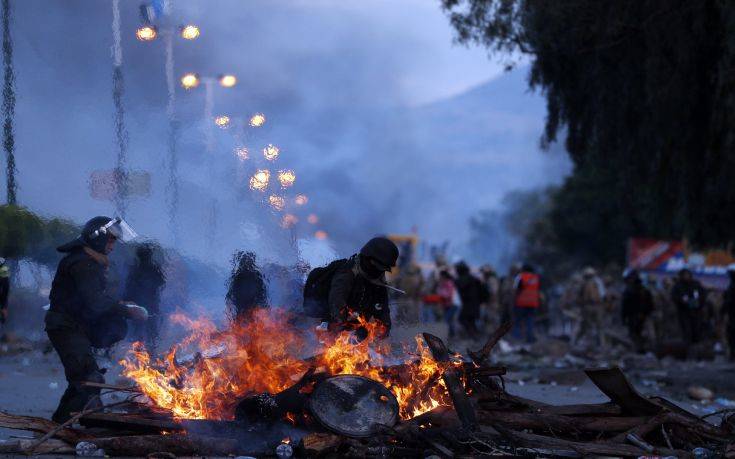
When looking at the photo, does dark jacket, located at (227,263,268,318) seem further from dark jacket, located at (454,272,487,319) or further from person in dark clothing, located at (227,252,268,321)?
dark jacket, located at (454,272,487,319)

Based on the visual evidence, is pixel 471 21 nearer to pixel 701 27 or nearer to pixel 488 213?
pixel 701 27

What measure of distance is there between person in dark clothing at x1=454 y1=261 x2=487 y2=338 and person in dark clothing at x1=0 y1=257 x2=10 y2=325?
11.5m

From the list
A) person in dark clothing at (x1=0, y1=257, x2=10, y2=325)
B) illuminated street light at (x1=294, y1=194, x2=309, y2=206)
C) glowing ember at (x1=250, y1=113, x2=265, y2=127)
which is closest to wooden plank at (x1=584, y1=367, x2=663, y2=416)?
illuminated street light at (x1=294, y1=194, x2=309, y2=206)

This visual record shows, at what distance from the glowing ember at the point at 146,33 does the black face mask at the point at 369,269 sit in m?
4.19

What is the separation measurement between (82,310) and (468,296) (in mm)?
14680

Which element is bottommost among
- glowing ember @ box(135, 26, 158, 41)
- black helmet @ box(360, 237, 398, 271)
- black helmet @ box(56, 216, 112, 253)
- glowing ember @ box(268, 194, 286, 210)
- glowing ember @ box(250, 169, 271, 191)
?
black helmet @ box(360, 237, 398, 271)

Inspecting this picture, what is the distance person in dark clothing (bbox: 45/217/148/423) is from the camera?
821cm

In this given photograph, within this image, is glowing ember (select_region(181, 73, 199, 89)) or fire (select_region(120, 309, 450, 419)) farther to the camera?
glowing ember (select_region(181, 73, 199, 89))

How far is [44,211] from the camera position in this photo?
10.1m

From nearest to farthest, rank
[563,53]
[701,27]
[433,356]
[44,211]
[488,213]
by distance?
[433,356]
[44,211]
[701,27]
[563,53]
[488,213]

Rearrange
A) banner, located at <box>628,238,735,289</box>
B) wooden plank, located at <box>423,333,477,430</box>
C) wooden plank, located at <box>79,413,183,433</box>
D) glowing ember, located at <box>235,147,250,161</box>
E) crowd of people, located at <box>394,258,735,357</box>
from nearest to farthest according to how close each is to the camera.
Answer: wooden plank, located at <box>423,333,477,430</box> → wooden plank, located at <box>79,413,183,433</box> → glowing ember, located at <box>235,147,250,161</box> → crowd of people, located at <box>394,258,735,357</box> → banner, located at <box>628,238,735,289</box>

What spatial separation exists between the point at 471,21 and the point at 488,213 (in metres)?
123

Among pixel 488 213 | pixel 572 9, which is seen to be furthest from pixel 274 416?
pixel 488 213

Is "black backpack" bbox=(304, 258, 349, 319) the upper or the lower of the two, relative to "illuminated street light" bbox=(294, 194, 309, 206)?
lower
